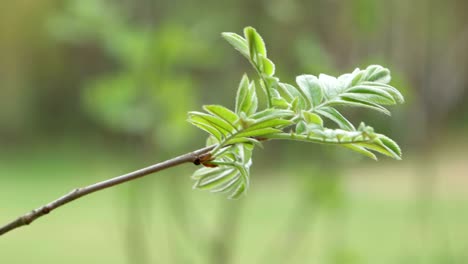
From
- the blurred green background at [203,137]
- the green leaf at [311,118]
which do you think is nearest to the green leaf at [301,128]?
the green leaf at [311,118]

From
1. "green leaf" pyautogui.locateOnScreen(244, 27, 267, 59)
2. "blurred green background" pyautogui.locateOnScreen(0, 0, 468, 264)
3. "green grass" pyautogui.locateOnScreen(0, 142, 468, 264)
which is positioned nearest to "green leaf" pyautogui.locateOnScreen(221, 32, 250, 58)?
"green leaf" pyautogui.locateOnScreen(244, 27, 267, 59)

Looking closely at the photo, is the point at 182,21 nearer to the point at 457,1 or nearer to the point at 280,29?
the point at 280,29

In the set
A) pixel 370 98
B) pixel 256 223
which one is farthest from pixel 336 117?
pixel 256 223

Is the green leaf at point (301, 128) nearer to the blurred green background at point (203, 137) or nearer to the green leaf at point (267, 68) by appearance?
the green leaf at point (267, 68)

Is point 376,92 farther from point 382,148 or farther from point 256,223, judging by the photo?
point 256,223

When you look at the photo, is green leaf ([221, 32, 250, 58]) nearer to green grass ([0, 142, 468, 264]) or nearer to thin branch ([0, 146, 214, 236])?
thin branch ([0, 146, 214, 236])

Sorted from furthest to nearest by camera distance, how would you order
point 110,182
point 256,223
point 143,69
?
point 256,223 < point 143,69 < point 110,182
